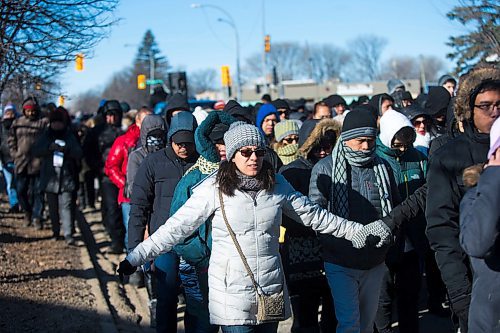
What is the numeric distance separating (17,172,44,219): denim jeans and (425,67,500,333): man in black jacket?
10.1 metres

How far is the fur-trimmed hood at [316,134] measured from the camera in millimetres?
6273

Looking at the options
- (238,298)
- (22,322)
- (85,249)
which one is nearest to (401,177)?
(238,298)

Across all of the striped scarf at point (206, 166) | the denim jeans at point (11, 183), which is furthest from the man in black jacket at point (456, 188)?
the denim jeans at point (11, 183)

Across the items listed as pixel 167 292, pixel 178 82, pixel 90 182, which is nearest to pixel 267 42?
pixel 178 82

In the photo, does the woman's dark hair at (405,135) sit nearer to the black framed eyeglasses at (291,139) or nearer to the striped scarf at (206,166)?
the black framed eyeglasses at (291,139)

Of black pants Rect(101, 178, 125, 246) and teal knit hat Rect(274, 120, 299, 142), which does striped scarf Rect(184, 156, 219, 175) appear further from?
black pants Rect(101, 178, 125, 246)

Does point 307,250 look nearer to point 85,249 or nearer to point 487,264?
point 487,264

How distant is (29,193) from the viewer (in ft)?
44.3

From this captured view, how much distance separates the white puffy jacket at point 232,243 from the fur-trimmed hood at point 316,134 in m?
1.63

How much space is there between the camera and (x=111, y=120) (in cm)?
1268

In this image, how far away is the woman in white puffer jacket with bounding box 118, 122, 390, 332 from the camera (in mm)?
4434

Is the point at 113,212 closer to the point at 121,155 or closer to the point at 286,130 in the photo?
the point at 121,155

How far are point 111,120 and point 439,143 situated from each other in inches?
315

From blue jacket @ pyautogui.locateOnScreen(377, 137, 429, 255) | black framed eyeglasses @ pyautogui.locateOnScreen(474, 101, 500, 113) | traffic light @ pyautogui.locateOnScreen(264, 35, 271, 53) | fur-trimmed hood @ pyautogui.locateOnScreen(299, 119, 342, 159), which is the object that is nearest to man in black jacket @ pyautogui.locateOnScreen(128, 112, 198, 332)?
fur-trimmed hood @ pyautogui.locateOnScreen(299, 119, 342, 159)
